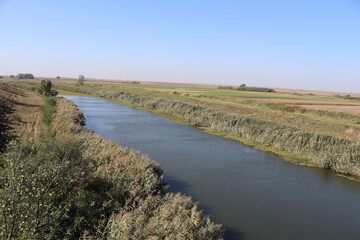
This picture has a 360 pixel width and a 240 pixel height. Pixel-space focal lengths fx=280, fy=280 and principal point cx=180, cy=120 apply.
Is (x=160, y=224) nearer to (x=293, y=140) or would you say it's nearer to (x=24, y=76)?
(x=293, y=140)

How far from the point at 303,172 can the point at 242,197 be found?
5.65 meters

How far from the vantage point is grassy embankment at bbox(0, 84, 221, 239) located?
16.4 feet

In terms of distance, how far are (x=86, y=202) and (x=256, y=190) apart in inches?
298

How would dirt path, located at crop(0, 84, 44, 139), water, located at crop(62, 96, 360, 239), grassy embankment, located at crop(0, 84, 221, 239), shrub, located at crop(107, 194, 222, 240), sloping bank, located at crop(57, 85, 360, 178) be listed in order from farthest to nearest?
dirt path, located at crop(0, 84, 44, 139) < sloping bank, located at crop(57, 85, 360, 178) < water, located at crop(62, 96, 360, 239) < shrub, located at crop(107, 194, 222, 240) < grassy embankment, located at crop(0, 84, 221, 239)

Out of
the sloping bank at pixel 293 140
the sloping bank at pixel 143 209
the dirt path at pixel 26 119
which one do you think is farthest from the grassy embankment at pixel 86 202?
the sloping bank at pixel 293 140

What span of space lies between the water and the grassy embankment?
2.23 metres

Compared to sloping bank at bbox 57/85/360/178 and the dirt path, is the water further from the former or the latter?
the dirt path

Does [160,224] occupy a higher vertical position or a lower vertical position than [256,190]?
higher

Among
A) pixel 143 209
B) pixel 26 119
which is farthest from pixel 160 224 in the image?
pixel 26 119

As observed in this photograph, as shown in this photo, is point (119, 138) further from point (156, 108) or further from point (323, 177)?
point (156, 108)

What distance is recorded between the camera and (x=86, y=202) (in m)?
7.28

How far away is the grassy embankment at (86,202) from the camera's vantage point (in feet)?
16.4

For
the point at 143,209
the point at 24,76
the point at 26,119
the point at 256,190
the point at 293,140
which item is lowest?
the point at 256,190

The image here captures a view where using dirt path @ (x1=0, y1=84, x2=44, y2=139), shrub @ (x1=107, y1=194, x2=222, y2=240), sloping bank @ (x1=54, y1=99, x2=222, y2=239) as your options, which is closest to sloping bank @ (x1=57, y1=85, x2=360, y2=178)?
sloping bank @ (x1=54, y1=99, x2=222, y2=239)
